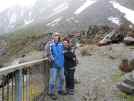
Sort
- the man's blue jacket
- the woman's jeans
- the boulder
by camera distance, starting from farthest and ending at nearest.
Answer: the boulder < the woman's jeans < the man's blue jacket

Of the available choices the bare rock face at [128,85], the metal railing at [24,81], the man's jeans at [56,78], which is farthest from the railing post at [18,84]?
the bare rock face at [128,85]

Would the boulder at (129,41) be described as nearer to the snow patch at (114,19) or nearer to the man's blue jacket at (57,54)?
the man's blue jacket at (57,54)

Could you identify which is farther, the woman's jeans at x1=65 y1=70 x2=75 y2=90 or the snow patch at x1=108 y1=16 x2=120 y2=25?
the snow patch at x1=108 y1=16 x2=120 y2=25

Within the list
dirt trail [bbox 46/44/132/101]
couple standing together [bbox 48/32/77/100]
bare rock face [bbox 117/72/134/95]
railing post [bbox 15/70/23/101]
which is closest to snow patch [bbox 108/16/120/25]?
dirt trail [bbox 46/44/132/101]

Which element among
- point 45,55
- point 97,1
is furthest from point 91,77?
point 97,1

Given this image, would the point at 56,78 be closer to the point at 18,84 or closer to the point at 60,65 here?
the point at 60,65

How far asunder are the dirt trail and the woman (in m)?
0.34

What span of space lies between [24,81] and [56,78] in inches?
143

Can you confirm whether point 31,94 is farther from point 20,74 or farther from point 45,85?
point 45,85

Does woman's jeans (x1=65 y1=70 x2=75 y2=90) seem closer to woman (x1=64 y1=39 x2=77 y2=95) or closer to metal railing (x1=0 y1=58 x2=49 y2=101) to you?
woman (x1=64 y1=39 x2=77 y2=95)

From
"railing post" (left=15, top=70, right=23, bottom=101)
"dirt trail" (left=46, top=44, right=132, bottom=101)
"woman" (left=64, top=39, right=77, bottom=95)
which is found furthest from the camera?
"dirt trail" (left=46, top=44, right=132, bottom=101)

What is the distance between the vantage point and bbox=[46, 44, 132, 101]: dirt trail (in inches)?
472

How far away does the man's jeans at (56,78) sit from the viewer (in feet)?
37.2

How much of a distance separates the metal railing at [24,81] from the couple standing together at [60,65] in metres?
0.23
